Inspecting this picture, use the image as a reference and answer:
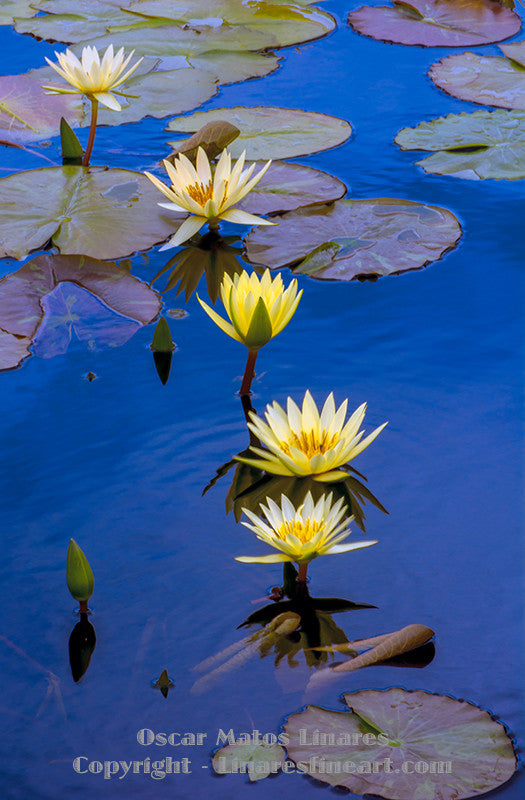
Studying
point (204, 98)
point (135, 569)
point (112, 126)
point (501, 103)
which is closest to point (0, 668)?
point (135, 569)

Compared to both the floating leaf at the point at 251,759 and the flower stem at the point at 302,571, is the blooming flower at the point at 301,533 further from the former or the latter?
the floating leaf at the point at 251,759

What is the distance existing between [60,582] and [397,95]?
3064 millimetres

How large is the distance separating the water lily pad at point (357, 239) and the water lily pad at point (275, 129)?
0.54m

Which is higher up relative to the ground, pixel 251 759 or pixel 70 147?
pixel 70 147

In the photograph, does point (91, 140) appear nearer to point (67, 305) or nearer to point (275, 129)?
point (275, 129)

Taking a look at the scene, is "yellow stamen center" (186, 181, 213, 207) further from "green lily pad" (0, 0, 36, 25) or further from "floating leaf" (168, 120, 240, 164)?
"green lily pad" (0, 0, 36, 25)

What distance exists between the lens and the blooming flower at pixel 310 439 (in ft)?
5.49

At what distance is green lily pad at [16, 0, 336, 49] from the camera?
14.4ft

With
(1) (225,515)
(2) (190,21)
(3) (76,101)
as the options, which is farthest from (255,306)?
(2) (190,21)

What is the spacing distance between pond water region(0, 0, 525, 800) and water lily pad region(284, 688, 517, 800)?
3 cm

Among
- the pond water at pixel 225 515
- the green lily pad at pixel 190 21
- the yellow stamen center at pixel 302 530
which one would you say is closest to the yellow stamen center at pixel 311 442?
the pond water at pixel 225 515

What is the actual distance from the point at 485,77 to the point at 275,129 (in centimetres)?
126

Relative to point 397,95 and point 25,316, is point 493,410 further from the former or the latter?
point 397,95

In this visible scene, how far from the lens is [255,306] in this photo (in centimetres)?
194
